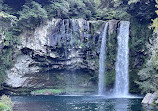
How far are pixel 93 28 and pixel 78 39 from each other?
251 cm

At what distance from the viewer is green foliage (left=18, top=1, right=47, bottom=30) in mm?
26258

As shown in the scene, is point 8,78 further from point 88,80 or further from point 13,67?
point 88,80

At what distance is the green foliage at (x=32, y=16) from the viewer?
26258 mm

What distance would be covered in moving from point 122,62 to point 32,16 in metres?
12.9

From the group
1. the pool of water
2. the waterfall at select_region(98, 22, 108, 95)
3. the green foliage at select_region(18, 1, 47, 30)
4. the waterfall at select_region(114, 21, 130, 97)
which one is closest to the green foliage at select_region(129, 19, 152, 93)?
the waterfall at select_region(114, 21, 130, 97)

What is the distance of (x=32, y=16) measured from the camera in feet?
86.6

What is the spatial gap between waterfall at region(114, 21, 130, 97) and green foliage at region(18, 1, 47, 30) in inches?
406

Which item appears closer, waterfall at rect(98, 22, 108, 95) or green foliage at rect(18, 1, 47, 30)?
green foliage at rect(18, 1, 47, 30)

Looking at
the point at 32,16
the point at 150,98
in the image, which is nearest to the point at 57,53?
the point at 32,16

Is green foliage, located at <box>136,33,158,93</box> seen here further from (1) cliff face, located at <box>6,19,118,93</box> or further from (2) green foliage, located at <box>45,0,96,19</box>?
(2) green foliage, located at <box>45,0,96,19</box>

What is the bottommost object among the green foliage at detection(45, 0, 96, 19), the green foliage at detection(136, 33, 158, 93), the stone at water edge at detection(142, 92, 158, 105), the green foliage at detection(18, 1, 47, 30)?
the stone at water edge at detection(142, 92, 158, 105)

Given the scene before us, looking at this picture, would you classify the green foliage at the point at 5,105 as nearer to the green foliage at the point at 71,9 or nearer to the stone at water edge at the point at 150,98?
the stone at water edge at the point at 150,98

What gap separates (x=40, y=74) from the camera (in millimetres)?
28562

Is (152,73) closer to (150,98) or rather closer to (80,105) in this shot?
(150,98)
